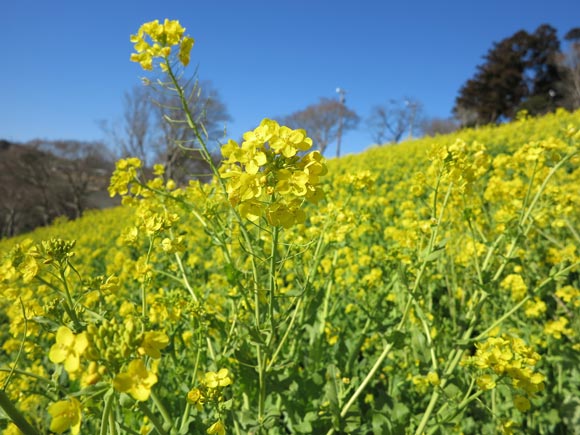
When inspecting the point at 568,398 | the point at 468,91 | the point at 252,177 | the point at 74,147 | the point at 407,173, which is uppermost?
the point at 468,91

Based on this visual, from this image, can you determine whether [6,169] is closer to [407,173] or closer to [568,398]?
[407,173]

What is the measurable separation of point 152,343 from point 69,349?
0.17 m

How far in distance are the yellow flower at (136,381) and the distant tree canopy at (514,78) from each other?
2839 cm

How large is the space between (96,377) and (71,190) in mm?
27025

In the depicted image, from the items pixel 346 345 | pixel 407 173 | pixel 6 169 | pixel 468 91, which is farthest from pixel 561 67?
pixel 6 169

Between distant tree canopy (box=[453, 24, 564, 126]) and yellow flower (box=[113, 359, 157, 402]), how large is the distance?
28392 millimetres

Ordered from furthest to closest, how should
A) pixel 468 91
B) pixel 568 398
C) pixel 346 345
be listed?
pixel 468 91 < pixel 346 345 < pixel 568 398

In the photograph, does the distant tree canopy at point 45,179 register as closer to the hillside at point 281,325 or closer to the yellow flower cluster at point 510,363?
the hillside at point 281,325

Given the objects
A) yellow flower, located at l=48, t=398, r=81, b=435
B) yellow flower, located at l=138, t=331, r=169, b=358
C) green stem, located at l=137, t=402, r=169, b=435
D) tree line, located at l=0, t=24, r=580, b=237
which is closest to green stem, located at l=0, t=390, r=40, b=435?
yellow flower, located at l=48, t=398, r=81, b=435

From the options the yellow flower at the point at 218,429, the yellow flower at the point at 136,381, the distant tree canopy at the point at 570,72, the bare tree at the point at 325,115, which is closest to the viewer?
the yellow flower at the point at 136,381

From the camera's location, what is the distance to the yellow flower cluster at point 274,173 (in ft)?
3.29

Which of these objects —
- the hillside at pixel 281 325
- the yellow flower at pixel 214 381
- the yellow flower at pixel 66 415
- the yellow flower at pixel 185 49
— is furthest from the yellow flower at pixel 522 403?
the yellow flower at pixel 185 49

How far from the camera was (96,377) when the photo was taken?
2.39 ft

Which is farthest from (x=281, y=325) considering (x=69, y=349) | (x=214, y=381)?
(x=69, y=349)
